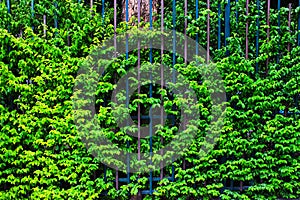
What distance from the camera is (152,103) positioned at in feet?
10.9

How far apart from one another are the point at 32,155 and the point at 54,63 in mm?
1000

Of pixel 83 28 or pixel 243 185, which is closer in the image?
pixel 83 28

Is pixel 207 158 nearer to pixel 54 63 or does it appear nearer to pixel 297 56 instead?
pixel 297 56

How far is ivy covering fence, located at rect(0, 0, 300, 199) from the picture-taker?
3301 millimetres

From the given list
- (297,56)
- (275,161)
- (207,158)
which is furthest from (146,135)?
(297,56)

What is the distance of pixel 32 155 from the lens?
3.29 metres

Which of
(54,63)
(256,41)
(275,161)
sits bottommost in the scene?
(275,161)

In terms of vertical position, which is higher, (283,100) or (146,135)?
(283,100)

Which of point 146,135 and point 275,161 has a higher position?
point 146,135

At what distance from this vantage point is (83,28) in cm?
331

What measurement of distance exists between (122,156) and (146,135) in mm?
347

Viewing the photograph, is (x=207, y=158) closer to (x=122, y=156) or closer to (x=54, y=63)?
(x=122, y=156)

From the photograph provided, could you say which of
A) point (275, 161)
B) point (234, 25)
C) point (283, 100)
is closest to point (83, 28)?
point (234, 25)

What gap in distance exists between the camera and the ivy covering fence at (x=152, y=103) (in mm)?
3301
